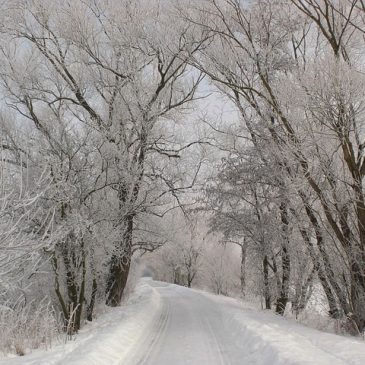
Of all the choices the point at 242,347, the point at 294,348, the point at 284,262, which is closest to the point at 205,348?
the point at 242,347

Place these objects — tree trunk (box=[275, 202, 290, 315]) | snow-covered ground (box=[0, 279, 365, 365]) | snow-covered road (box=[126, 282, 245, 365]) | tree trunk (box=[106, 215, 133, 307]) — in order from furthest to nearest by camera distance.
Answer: tree trunk (box=[106, 215, 133, 307]) → tree trunk (box=[275, 202, 290, 315]) → snow-covered road (box=[126, 282, 245, 365]) → snow-covered ground (box=[0, 279, 365, 365])

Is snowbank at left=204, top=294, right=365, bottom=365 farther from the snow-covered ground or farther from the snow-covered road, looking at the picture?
the snow-covered road

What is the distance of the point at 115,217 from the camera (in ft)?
53.6

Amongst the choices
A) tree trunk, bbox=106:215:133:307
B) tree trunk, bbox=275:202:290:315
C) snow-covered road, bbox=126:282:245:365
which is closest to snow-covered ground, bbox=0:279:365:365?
snow-covered road, bbox=126:282:245:365

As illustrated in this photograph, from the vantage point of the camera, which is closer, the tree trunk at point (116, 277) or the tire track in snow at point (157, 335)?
the tire track in snow at point (157, 335)

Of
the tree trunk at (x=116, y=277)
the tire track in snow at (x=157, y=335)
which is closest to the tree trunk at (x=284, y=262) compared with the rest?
the tire track in snow at (x=157, y=335)

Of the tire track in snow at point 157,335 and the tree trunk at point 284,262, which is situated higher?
the tree trunk at point 284,262

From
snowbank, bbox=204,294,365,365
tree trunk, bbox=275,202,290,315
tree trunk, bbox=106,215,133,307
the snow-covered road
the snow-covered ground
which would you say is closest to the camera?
snowbank, bbox=204,294,365,365

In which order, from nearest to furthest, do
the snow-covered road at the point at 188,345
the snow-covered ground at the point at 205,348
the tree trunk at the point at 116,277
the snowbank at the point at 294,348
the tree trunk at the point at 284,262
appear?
the snowbank at the point at 294,348, the snow-covered ground at the point at 205,348, the snow-covered road at the point at 188,345, the tree trunk at the point at 284,262, the tree trunk at the point at 116,277

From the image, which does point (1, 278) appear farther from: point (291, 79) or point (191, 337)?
point (291, 79)

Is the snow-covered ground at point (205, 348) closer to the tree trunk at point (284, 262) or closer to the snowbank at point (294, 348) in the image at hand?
the snowbank at point (294, 348)

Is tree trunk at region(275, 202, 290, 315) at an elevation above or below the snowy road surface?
above

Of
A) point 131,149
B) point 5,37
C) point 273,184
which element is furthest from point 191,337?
point 5,37

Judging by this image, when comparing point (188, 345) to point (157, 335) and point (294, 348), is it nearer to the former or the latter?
point (157, 335)
